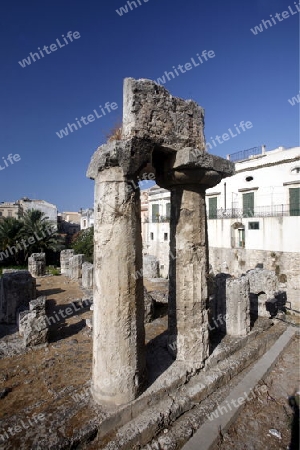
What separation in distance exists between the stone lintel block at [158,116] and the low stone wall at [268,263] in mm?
12943

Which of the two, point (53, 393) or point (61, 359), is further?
point (61, 359)

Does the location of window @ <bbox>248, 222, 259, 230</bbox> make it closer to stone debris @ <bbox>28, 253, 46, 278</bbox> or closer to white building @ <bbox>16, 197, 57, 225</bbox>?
stone debris @ <bbox>28, 253, 46, 278</bbox>

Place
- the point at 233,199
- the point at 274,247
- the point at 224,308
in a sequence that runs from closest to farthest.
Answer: the point at 224,308 → the point at 274,247 → the point at 233,199

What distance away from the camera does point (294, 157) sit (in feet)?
58.5

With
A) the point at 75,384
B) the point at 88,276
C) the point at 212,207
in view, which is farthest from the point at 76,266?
the point at 212,207

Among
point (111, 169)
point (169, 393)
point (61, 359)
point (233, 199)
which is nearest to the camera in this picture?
point (111, 169)

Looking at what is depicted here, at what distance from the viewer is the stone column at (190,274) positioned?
3.97 meters

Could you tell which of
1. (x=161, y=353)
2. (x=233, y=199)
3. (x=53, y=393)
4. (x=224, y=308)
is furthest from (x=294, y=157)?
A: (x=53, y=393)

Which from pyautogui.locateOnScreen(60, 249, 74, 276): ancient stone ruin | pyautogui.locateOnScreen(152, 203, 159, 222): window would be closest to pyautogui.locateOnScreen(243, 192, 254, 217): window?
pyautogui.locateOnScreen(152, 203, 159, 222): window

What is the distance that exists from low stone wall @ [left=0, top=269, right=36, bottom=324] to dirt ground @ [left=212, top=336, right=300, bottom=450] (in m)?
6.13

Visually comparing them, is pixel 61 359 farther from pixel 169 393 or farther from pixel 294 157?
pixel 294 157

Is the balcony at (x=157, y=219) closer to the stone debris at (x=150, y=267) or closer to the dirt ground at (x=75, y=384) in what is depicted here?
the stone debris at (x=150, y=267)

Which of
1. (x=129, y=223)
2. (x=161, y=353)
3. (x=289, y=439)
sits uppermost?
(x=129, y=223)

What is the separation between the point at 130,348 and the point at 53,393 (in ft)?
5.17
